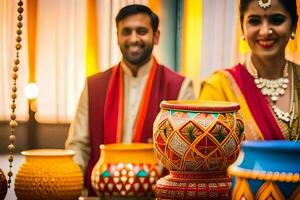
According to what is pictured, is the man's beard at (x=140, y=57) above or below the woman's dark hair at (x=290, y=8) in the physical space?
below

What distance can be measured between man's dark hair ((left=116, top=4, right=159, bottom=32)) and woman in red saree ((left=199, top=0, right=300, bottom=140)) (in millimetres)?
176

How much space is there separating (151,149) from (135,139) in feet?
1.33

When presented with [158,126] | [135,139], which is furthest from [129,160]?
[135,139]

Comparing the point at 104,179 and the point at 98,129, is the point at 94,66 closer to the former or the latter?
the point at 98,129

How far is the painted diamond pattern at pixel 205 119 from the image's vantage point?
0.91 m

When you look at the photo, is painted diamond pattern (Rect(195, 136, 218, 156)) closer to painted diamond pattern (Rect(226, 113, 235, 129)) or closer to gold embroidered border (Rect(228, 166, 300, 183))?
painted diamond pattern (Rect(226, 113, 235, 129))

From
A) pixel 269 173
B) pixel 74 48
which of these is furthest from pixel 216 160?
pixel 74 48

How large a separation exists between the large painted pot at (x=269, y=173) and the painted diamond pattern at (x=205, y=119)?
0.17m

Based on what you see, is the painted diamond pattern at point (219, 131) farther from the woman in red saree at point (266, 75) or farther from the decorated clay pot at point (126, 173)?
the woman in red saree at point (266, 75)

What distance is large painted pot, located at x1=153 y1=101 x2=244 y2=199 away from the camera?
2.99 ft

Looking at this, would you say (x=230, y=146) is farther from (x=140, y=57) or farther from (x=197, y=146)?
(x=140, y=57)

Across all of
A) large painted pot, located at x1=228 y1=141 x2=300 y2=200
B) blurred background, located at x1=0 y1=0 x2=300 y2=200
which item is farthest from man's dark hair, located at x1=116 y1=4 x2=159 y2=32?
large painted pot, located at x1=228 y1=141 x2=300 y2=200

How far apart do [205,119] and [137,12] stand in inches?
29.7

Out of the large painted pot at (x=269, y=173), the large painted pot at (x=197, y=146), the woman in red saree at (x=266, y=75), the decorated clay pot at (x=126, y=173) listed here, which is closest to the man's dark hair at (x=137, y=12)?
the woman in red saree at (x=266, y=75)
